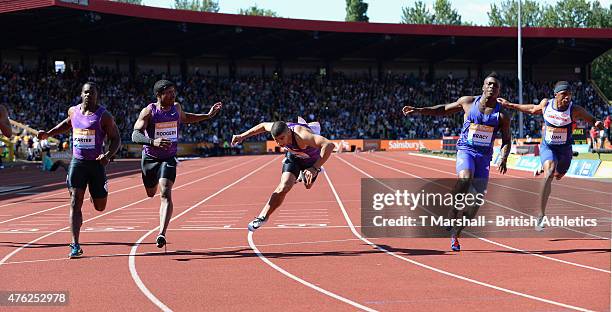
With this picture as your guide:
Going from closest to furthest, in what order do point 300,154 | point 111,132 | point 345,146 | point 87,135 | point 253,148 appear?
point 87,135, point 111,132, point 300,154, point 253,148, point 345,146

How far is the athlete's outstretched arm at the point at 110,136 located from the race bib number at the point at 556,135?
6180 mm

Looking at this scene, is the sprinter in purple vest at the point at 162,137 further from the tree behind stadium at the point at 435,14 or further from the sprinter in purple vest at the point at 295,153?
the tree behind stadium at the point at 435,14

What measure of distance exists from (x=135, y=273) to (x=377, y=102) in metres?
54.6

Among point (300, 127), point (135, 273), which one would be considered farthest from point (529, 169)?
point (135, 273)

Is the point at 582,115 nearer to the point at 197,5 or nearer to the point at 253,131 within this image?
the point at 253,131

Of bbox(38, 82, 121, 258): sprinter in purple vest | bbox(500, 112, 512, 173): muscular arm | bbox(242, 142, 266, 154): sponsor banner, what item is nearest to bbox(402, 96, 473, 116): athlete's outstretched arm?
→ bbox(500, 112, 512, 173): muscular arm

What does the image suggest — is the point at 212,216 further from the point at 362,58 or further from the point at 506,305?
the point at 362,58

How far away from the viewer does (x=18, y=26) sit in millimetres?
45906

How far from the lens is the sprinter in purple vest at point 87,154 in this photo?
8.70 metres

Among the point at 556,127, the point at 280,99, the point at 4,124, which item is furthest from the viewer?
the point at 280,99

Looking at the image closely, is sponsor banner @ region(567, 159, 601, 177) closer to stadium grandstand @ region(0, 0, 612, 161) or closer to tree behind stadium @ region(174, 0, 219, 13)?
stadium grandstand @ region(0, 0, 612, 161)

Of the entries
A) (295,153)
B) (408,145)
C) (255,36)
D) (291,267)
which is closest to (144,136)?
(295,153)

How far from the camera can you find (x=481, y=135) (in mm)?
9117

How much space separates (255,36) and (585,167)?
124 feet
